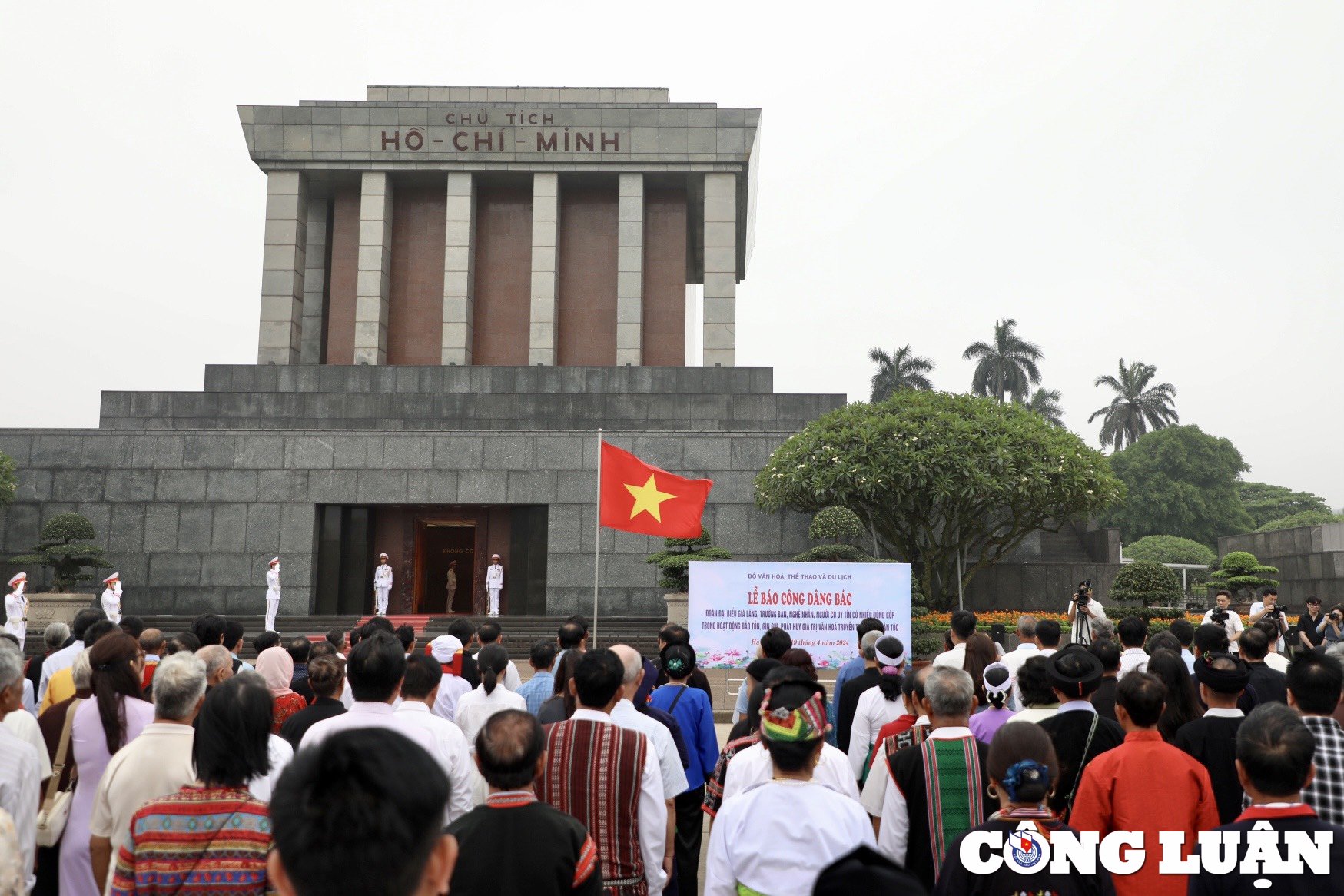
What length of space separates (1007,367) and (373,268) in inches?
1722

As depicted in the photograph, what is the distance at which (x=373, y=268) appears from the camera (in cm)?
2912

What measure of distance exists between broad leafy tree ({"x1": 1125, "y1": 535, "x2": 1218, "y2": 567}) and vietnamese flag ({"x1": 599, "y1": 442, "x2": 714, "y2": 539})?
125 ft

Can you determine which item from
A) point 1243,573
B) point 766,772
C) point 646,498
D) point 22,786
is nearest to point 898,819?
point 766,772

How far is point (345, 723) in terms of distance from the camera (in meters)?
4.03

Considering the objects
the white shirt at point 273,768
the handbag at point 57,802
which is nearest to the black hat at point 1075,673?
the white shirt at point 273,768

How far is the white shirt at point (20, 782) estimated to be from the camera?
368cm

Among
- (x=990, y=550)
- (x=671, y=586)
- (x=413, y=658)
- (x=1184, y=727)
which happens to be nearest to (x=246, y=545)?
(x=671, y=586)

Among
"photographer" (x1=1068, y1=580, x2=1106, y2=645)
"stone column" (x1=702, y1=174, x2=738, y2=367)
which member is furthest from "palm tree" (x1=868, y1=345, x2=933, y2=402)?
"photographer" (x1=1068, y1=580, x2=1106, y2=645)

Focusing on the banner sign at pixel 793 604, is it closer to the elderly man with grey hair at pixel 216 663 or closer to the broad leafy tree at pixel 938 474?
the elderly man with grey hair at pixel 216 663

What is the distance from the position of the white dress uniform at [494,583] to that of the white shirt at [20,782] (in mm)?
17898

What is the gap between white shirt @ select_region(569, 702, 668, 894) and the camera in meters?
3.98

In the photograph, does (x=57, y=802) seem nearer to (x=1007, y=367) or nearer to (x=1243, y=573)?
(x=1243, y=573)

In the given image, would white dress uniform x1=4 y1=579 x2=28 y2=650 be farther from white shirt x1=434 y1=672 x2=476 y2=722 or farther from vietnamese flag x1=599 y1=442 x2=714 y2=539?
white shirt x1=434 y1=672 x2=476 y2=722

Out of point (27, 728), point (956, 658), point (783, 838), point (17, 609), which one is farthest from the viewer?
point (17, 609)
